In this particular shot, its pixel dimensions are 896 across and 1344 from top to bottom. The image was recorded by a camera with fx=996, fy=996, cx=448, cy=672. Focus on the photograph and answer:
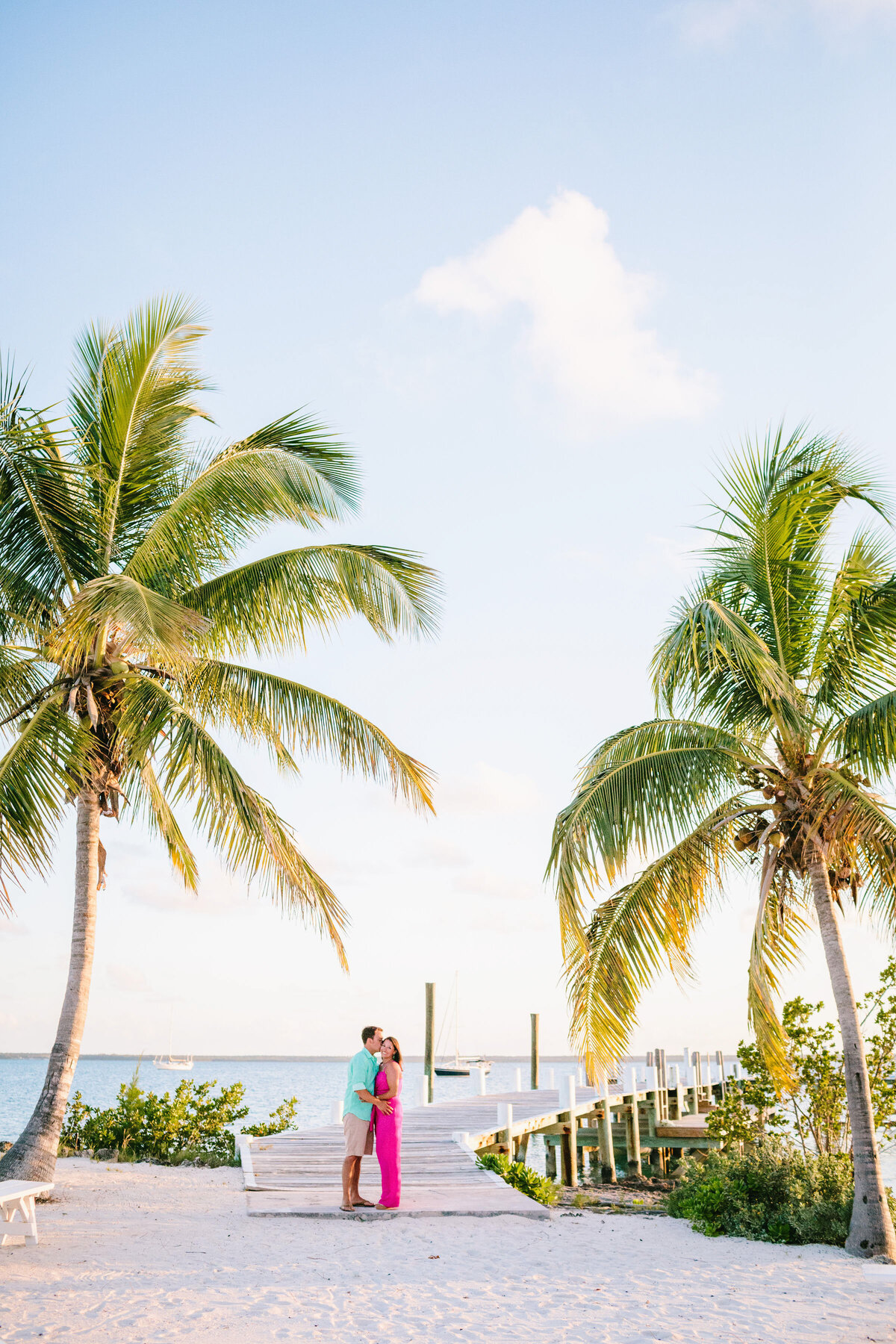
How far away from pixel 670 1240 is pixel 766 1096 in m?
3.05

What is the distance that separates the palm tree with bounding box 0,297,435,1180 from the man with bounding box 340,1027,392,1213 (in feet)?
4.14

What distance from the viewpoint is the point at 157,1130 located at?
14.3 meters

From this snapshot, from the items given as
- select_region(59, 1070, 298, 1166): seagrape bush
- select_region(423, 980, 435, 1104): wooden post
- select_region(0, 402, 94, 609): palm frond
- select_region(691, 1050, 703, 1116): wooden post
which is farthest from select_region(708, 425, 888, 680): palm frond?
select_region(691, 1050, 703, 1116): wooden post

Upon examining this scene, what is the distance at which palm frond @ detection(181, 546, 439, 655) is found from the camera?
36.8 feet

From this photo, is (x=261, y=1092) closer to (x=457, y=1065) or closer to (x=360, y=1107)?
(x=457, y=1065)

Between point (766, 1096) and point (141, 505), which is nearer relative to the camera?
point (141, 505)

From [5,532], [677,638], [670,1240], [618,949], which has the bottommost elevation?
[670,1240]

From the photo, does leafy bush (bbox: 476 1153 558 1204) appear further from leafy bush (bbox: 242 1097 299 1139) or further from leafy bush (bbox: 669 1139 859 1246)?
leafy bush (bbox: 242 1097 299 1139)

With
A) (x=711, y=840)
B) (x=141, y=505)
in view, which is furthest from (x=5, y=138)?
(x=711, y=840)

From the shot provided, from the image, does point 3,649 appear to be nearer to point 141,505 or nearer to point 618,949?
point 141,505

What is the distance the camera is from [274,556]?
442 inches

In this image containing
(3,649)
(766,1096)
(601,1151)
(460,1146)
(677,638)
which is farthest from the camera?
(601,1151)

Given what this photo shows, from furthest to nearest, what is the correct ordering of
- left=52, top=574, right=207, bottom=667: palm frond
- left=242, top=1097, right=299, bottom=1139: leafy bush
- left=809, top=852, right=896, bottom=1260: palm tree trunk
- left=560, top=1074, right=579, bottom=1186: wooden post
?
1. left=560, top=1074, right=579, bottom=1186: wooden post
2. left=242, top=1097, right=299, bottom=1139: leafy bush
3. left=809, top=852, right=896, bottom=1260: palm tree trunk
4. left=52, top=574, right=207, bottom=667: palm frond

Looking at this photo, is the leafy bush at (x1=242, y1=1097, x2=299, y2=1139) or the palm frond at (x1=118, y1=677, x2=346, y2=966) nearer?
the palm frond at (x1=118, y1=677, x2=346, y2=966)
